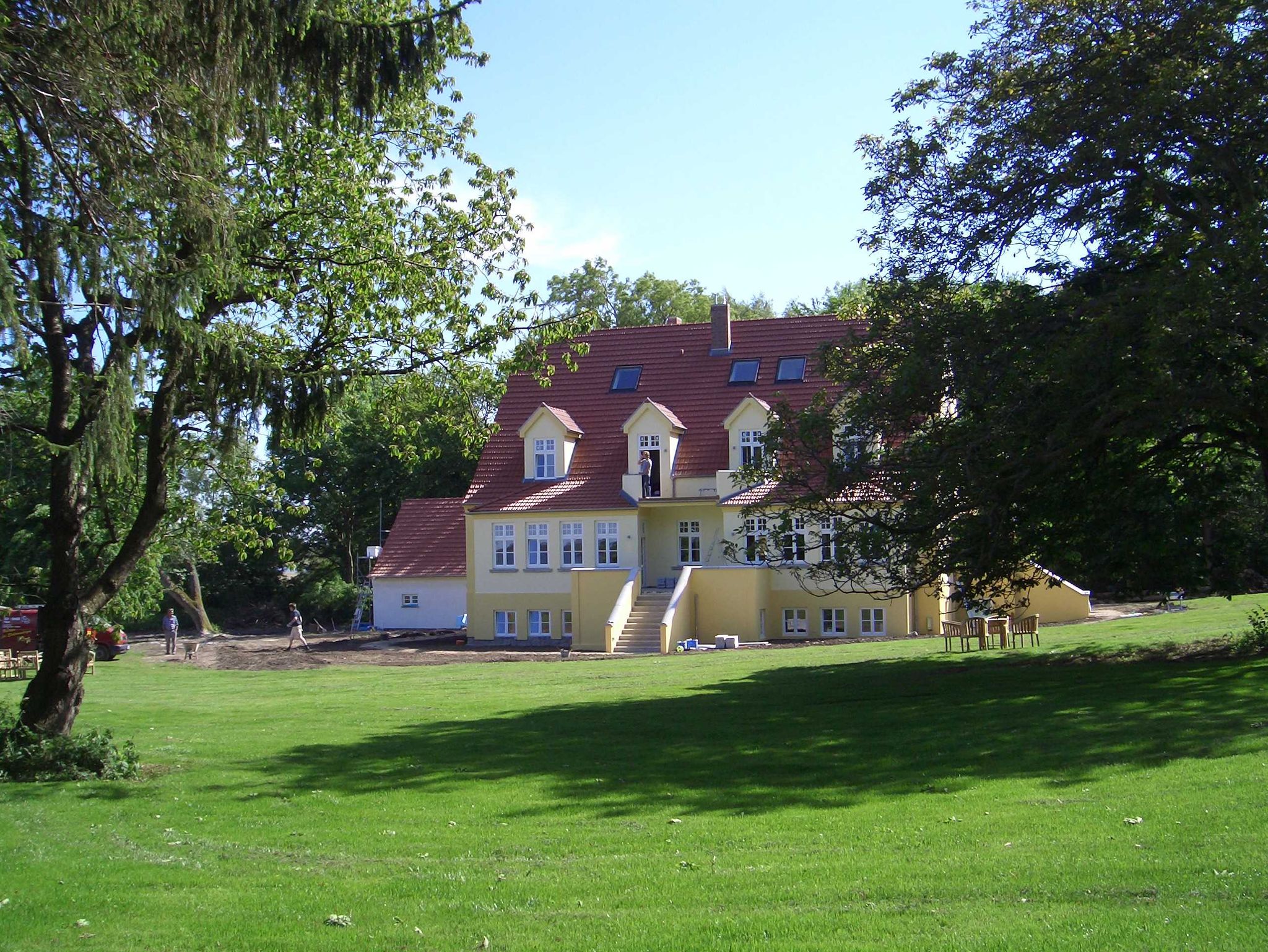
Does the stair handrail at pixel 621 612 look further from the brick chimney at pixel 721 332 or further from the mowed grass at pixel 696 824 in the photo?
the mowed grass at pixel 696 824

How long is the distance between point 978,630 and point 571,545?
1883 cm

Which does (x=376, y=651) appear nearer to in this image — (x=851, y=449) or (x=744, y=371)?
(x=744, y=371)

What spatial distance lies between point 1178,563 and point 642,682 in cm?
1105

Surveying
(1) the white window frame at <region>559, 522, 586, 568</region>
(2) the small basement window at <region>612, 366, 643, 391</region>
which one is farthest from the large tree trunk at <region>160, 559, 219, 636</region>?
(2) the small basement window at <region>612, 366, 643, 391</region>

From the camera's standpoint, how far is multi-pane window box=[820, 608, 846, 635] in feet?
132

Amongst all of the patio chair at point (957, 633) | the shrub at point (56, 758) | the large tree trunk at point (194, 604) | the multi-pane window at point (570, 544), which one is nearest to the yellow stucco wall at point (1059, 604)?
the patio chair at point (957, 633)

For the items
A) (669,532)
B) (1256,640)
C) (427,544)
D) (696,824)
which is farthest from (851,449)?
(427,544)

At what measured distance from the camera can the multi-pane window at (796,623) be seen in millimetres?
40438

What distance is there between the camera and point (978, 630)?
90.5 ft

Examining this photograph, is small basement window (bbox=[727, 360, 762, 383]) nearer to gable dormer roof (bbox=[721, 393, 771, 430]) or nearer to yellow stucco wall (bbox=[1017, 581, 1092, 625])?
gable dormer roof (bbox=[721, 393, 771, 430])

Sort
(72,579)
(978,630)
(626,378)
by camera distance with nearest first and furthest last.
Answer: (72,579)
(978,630)
(626,378)

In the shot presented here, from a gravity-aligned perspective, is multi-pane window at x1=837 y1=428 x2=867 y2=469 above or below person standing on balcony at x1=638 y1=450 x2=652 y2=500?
below

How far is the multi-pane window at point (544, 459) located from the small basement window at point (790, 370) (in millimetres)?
8931

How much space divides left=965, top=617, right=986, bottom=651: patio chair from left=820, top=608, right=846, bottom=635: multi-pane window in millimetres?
12090
